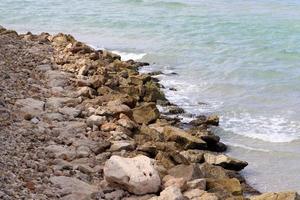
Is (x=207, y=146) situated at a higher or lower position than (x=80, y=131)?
lower

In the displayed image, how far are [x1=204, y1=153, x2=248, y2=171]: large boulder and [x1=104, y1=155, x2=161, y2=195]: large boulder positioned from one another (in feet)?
9.90

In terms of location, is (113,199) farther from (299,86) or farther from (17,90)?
(299,86)

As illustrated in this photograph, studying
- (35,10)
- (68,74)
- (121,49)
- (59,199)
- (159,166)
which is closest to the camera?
(59,199)

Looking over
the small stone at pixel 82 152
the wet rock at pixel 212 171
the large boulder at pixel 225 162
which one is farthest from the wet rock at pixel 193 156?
the small stone at pixel 82 152

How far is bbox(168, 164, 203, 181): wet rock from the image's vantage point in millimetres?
9096

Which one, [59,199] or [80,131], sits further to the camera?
[80,131]

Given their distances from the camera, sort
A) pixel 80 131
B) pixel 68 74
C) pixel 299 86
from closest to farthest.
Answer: pixel 80 131 < pixel 68 74 < pixel 299 86

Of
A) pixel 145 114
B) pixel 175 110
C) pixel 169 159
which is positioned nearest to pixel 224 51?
pixel 175 110

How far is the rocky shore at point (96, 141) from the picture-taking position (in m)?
8.30

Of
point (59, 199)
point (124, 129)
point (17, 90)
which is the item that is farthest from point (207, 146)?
point (59, 199)

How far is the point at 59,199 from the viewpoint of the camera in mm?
7828

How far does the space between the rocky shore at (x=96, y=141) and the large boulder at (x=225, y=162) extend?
0.02 meters

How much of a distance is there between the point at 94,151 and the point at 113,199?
1.89m

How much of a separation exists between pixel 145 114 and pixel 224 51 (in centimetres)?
1204
